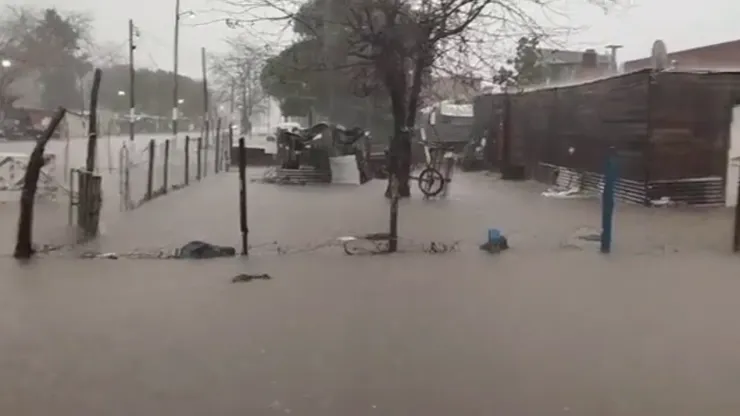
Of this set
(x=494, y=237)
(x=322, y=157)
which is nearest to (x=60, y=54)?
(x=322, y=157)

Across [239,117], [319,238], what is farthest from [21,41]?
[319,238]

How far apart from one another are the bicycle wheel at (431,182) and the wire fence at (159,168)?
644 centimetres

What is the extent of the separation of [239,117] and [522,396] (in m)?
60.8

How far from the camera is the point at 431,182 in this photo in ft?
72.3

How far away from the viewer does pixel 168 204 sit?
62.1ft

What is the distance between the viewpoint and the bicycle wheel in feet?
72.1

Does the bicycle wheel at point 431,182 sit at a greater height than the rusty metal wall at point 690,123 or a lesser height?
lesser

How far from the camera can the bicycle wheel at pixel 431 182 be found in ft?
72.1

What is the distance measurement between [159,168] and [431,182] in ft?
24.9

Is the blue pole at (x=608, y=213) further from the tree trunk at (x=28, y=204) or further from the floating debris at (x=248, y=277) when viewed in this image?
the tree trunk at (x=28, y=204)

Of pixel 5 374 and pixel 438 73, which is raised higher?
pixel 438 73

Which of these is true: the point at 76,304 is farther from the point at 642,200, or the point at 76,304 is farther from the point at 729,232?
the point at 642,200

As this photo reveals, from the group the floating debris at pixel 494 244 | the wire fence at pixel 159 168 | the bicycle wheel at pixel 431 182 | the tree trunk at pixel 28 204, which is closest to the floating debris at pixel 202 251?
the tree trunk at pixel 28 204

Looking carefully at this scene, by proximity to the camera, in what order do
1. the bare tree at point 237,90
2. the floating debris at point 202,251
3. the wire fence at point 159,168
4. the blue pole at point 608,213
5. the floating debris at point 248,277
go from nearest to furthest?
the floating debris at point 248,277
the floating debris at point 202,251
the blue pole at point 608,213
the wire fence at point 159,168
the bare tree at point 237,90
